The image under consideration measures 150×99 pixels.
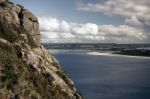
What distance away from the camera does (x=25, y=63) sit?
122688mm

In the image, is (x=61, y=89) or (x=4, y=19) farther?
(x=4, y=19)

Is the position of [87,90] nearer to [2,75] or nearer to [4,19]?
[4,19]

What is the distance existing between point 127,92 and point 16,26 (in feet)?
296

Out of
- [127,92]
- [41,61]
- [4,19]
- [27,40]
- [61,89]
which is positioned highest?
[4,19]

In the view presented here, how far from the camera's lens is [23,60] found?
122875 millimetres

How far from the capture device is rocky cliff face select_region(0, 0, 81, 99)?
111887 millimetres

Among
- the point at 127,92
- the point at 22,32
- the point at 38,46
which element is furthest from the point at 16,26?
the point at 127,92

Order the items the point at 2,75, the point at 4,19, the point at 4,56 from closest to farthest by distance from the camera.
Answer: the point at 2,75
the point at 4,56
the point at 4,19

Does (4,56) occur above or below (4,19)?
below

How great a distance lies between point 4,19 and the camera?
135875 mm

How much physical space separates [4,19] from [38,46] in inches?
745

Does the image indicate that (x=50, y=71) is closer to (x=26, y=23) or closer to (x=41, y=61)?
(x=41, y=61)

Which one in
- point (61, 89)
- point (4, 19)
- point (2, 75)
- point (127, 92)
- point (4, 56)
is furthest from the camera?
point (127, 92)

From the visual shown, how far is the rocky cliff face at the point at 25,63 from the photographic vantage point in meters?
112
